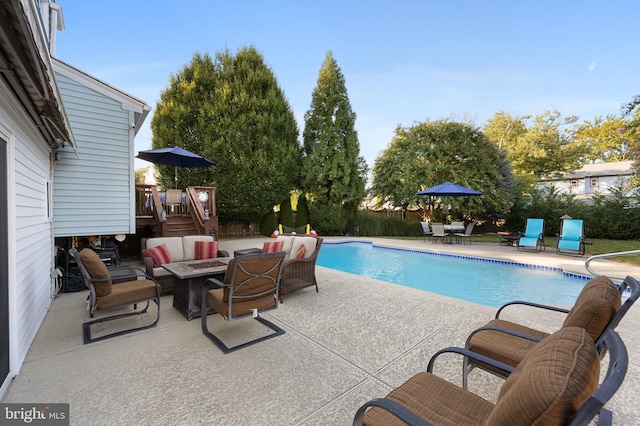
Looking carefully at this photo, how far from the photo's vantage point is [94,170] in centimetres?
631

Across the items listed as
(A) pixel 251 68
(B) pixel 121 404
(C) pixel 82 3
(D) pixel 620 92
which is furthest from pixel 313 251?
(D) pixel 620 92

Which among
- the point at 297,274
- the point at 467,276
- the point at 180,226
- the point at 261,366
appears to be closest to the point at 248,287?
the point at 261,366

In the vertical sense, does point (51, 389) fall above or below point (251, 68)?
below

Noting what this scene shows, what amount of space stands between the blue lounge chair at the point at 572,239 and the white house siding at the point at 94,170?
13.5 metres

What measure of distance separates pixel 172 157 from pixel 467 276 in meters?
9.82

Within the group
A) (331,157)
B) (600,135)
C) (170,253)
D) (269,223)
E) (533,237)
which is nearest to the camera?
(170,253)

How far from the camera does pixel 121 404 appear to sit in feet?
7.23

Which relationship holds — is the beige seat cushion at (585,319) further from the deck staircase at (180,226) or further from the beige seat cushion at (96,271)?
the deck staircase at (180,226)

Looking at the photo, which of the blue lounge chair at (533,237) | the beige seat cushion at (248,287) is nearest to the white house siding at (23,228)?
the beige seat cushion at (248,287)

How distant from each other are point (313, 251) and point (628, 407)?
13.3 ft

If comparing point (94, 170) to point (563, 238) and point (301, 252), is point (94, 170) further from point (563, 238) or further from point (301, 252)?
point (563, 238)

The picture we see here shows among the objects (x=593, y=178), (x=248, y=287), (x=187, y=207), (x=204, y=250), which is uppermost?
(x=593, y=178)

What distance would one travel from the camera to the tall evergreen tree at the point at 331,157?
16.1 m

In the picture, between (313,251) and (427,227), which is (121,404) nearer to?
(313,251)
